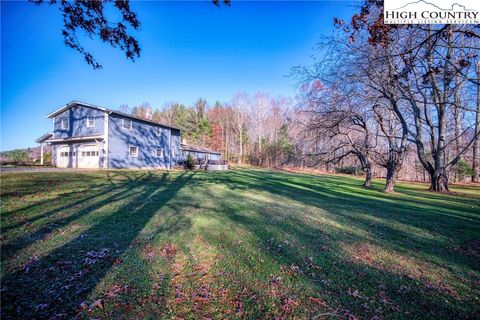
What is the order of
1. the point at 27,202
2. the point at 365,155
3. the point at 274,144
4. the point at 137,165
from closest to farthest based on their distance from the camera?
the point at 27,202 → the point at 365,155 → the point at 137,165 → the point at 274,144

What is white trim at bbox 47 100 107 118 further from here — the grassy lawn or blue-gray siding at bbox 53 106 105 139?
the grassy lawn

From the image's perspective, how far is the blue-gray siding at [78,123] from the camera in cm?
1927

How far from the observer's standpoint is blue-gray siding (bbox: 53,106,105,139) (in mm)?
19266

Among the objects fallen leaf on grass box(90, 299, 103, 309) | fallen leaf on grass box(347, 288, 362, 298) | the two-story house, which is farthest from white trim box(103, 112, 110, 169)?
fallen leaf on grass box(347, 288, 362, 298)

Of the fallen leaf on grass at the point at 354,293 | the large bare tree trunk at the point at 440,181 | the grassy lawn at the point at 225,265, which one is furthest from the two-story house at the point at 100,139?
the large bare tree trunk at the point at 440,181

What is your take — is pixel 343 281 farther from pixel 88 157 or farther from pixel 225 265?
pixel 88 157

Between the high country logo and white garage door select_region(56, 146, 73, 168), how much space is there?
26.0 m

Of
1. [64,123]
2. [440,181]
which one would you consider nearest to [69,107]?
[64,123]

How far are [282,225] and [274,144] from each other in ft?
118

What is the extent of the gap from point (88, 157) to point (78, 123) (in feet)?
12.8

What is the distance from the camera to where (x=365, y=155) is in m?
13.9

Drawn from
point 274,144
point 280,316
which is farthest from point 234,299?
point 274,144

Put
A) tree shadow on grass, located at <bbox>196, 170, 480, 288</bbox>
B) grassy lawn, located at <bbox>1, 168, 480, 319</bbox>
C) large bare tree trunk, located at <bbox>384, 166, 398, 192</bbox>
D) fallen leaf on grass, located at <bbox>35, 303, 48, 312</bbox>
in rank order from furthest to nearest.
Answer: large bare tree trunk, located at <bbox>384, 166, 398, 192</bbox>, tree shadow on grass, located at <bbox>196, 170, 480, 288</bbox>, grassy lawn, located at <bbox>1, 168, 480, 319</bbox>, fallen leaf on grass, located at <bbox>35, 303, 48, 312</bbox>

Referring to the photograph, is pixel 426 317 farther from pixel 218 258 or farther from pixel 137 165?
pixel 137 165
